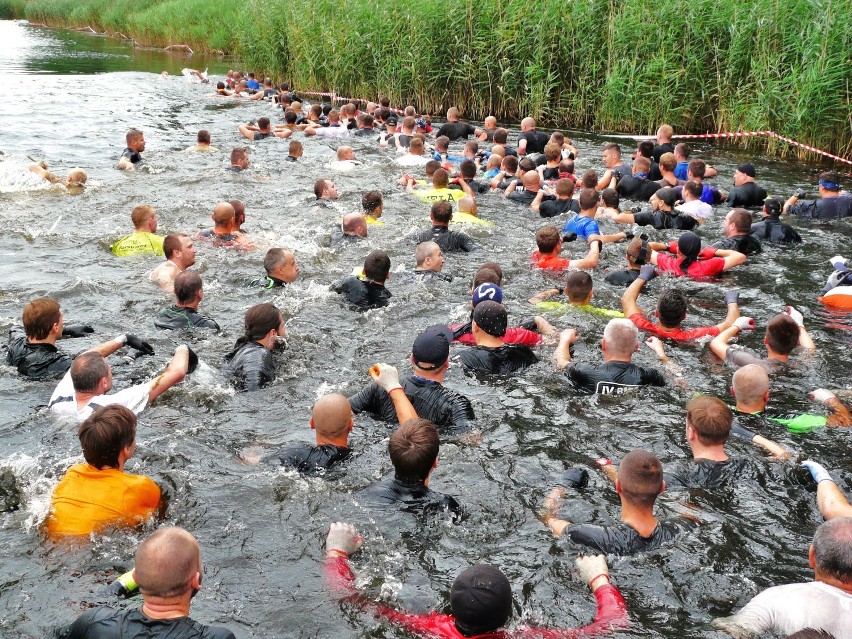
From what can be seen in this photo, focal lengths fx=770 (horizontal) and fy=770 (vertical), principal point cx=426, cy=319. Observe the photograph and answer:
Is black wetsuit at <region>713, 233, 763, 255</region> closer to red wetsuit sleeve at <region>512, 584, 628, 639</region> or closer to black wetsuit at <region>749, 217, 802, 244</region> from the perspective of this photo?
black wetsuit at <region>749, 217, 802, 244</region>

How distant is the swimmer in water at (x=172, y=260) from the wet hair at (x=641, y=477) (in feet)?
22.4

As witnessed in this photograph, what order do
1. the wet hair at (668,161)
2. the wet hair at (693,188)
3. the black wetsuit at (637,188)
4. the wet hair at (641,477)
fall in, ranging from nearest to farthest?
1. the wet hair at (641,477)
2. the wet hair at (693,188)
3. the wet hair at (668,161)
4. the black wetsuit at (637,188)

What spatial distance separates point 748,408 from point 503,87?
1756 centimetres

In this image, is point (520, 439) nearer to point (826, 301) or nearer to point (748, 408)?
point (748, 408)

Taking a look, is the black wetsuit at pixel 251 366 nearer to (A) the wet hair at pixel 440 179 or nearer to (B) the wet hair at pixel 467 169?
(A) the wet hair at pixel 440 179

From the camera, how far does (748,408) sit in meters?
6.83

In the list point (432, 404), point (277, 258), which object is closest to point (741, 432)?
point (432, 404)

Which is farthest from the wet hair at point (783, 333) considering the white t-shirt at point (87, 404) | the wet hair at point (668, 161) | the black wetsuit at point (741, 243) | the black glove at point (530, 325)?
the wet hair at point (668, 161)

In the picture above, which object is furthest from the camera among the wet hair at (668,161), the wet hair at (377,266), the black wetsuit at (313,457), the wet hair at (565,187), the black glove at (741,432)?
the wet hair at (668,161)

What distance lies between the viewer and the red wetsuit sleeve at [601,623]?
452 cm

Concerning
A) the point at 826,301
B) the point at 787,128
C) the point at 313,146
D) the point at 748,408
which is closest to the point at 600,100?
the point at 787,128

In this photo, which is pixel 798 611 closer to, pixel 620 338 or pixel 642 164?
pixel 620 338

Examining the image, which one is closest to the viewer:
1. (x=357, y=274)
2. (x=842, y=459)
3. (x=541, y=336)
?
(x=842, y=459)

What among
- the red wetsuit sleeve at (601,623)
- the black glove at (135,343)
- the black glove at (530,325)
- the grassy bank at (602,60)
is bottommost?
the red wetsuit sleeve at (601,623)
